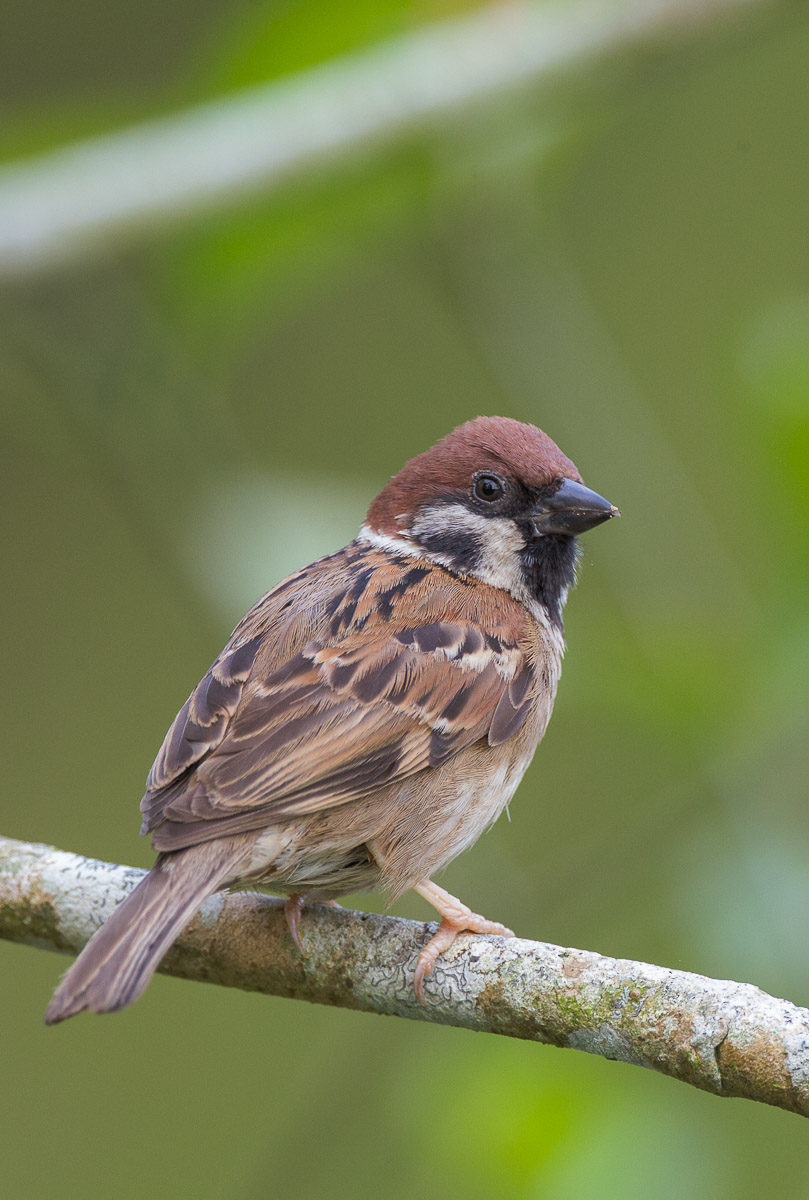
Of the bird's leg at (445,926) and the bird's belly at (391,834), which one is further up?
the bird's belly at (391,834)

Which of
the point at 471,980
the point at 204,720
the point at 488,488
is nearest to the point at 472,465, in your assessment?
the point at 488,488

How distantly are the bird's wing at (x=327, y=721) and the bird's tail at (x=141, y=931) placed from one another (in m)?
0.05

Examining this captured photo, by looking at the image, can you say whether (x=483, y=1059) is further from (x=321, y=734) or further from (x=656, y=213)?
(x=656, y=213)

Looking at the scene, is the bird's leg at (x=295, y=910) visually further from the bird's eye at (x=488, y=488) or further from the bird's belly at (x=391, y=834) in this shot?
the bird's eye at (x=488, y=488)

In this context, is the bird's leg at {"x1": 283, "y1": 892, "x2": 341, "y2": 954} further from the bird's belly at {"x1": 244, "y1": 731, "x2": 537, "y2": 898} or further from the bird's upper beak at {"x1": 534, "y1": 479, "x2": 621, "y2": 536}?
the bird's upper beak at {"x1": 534, "y1": 479, "x2": 621, "y2": 536}

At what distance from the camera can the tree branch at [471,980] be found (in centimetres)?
254

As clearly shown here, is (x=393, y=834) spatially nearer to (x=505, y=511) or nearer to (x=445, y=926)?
(x=445, y=926)

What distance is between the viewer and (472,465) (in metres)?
3.99

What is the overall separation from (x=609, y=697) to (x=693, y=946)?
0.55 metres

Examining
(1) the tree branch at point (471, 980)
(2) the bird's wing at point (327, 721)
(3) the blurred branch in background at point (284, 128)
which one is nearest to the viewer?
(1) the tree branch at point (471, 980)

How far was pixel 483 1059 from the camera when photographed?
345cm

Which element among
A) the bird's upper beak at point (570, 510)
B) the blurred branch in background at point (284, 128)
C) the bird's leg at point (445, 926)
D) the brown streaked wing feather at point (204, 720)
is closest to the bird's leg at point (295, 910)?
the bird's leg at point (445, 926)

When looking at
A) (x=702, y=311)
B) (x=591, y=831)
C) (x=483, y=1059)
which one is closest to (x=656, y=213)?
(x=702, y=311)

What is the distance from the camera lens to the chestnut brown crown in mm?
3902
